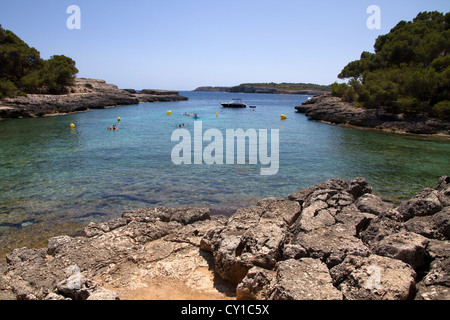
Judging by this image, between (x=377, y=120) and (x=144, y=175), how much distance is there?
3366cm

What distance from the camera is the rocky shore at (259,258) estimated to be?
492 centimetres

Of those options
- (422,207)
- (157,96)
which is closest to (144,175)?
(422,207)

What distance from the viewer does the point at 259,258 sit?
6066 millimetres

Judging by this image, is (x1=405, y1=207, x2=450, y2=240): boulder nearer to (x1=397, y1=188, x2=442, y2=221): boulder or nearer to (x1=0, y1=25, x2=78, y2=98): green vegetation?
(x1=397, y1=188, x2=442, y2=221): boulder

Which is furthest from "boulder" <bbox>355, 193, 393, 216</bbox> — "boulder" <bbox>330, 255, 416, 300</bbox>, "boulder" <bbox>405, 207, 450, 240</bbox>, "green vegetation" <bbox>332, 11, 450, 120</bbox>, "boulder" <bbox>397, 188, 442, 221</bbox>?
"green vegetation" <bbox>332, 11, 450, 120</bbox>

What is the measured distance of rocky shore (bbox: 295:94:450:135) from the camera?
3303 centimetres

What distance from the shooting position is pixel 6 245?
8.59m

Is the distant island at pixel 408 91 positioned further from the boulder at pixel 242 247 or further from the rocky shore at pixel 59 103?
the rocky shore at pixel 59 103

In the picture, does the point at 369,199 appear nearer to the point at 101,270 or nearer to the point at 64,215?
the point at 101,270

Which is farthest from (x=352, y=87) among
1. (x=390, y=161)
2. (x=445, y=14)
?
(x=390, y=161)

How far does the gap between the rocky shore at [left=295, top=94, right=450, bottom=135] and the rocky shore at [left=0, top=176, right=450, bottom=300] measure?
3061 centimetres

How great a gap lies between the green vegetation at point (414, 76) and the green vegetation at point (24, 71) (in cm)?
5364

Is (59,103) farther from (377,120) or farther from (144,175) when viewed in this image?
(377,120)
